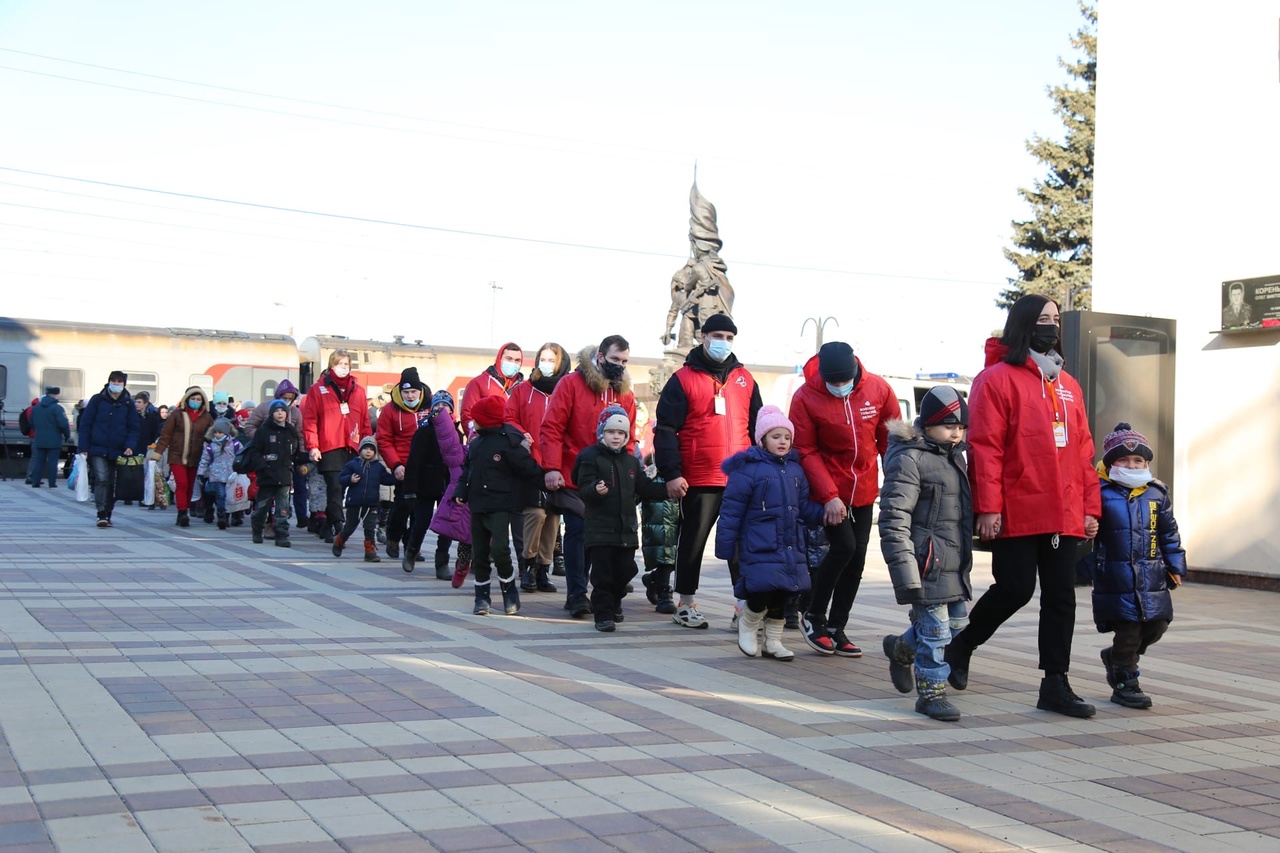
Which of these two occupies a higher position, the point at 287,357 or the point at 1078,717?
the point at 287,357

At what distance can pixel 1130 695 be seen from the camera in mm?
6891

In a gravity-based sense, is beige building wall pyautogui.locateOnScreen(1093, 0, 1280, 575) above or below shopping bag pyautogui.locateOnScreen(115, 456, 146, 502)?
above

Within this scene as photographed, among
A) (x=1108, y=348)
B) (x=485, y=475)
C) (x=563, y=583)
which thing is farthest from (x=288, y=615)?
(x=1108, y=348)

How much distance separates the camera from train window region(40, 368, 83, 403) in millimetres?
34219

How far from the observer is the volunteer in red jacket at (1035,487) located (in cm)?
659

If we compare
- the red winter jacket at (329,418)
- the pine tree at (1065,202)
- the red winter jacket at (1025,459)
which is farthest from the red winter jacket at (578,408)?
the pine tree at (1065,202)

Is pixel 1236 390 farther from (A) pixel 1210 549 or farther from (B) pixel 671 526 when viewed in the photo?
(B) pixel 671 526

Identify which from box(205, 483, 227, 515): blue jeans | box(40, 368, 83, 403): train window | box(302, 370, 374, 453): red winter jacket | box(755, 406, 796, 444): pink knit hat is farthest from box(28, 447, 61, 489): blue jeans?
box(755, 406, 796, 444): pink knit hat

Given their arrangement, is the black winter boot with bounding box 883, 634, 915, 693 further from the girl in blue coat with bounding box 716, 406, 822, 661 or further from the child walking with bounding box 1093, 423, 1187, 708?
the girl in blue coat with bounding box 716, 406, 822, 661

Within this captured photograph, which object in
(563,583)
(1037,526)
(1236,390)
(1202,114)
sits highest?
(1202,114)

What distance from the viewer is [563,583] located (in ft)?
41.2

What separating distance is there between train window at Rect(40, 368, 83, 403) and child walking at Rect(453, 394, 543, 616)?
27.3 meters

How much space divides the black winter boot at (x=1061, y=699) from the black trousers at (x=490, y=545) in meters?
4.25

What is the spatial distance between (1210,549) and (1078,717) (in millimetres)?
7739
